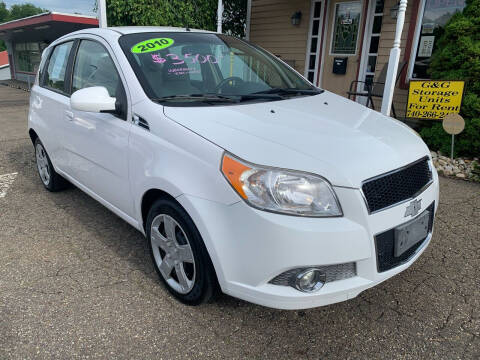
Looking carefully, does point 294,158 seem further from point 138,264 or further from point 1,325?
point 1,325

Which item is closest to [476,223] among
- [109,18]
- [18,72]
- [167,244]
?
[167,244]

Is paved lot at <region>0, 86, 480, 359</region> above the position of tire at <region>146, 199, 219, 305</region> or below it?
below

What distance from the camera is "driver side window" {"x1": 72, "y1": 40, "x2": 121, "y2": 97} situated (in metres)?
2.68

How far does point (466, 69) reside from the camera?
17.6ft

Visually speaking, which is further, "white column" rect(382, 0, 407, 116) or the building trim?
the building trim

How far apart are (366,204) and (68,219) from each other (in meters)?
2.81

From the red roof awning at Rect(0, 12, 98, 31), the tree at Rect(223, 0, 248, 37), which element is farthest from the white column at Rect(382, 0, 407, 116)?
the red roof awning at Rect(0, 12, 98, 31)

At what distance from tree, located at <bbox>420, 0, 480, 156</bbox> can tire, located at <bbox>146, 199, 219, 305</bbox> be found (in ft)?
15.7

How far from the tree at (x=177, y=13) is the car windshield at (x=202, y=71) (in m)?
6.36

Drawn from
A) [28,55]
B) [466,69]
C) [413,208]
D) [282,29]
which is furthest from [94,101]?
[28,55]

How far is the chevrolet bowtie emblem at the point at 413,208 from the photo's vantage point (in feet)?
6.48

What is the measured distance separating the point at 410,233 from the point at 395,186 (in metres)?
0.29

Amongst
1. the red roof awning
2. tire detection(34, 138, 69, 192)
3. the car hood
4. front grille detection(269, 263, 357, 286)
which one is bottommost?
tire detection(34, 138, 69, 192)

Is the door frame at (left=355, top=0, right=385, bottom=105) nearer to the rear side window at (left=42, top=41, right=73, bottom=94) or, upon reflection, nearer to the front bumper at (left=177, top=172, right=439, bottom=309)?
the rear side window at (left=42, top=41, right=73, bottom=94)
